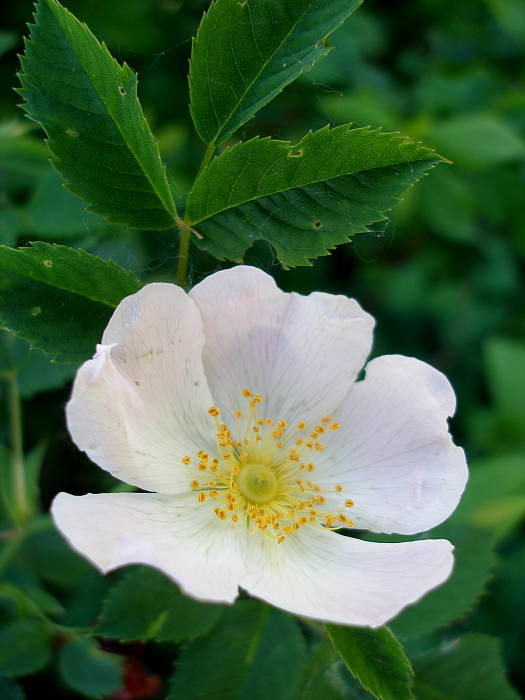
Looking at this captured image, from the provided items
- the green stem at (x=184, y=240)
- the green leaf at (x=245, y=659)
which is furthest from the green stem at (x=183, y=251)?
the green leaf at (x=245, y=659)

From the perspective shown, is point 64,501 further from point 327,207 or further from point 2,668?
point 2,668

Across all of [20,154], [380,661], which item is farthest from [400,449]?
[20,154]

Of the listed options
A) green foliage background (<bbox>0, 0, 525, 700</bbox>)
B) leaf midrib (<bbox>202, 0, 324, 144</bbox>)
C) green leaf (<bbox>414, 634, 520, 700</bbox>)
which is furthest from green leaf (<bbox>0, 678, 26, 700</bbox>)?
leaf midrib (<bbox>202, 0, 324, 144</bbox>)

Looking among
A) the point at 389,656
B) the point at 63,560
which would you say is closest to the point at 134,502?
the point at 389,656

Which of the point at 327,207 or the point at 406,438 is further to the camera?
the point at 406,438

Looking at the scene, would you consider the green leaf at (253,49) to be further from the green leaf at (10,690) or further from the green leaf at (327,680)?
the green leaf at (10,690)

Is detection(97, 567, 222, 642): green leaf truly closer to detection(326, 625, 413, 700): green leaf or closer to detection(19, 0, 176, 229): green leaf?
detection(326, 625, 413, 700): green leaf

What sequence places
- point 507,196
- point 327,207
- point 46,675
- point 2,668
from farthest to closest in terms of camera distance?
point 507,196 → point 46,675 → point 2,668 → point 327,207
